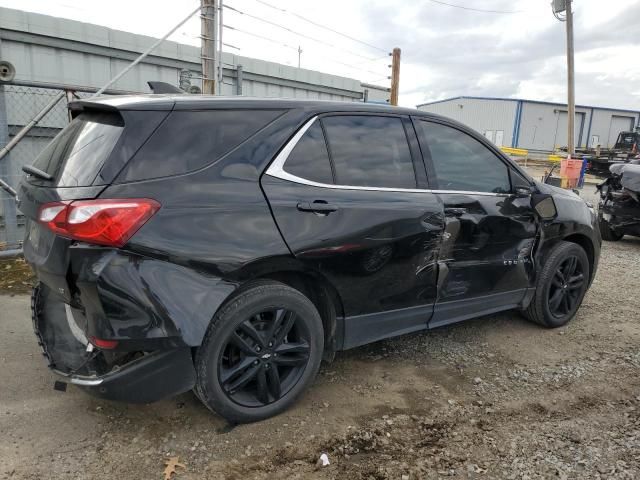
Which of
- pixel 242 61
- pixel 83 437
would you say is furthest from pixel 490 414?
pixel 242 61

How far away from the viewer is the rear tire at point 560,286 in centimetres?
412

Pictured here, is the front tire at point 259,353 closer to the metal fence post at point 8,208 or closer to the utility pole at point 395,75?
the metal fence post at point 8,208

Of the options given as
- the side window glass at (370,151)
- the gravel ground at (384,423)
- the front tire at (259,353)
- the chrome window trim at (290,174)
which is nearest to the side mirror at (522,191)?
the side window glass at (370,151)

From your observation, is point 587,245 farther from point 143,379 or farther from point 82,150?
point 82,150

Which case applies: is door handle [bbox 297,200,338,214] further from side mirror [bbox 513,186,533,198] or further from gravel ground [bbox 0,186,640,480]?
side mirror [bbox 513,186,533,198]

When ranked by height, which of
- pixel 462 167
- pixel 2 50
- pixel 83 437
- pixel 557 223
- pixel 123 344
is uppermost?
pixel 2 50

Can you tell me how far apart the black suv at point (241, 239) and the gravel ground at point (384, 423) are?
0.94 ft

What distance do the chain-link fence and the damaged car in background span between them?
757cm

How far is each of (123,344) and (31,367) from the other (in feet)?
5.09

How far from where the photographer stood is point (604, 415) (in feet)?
9.78

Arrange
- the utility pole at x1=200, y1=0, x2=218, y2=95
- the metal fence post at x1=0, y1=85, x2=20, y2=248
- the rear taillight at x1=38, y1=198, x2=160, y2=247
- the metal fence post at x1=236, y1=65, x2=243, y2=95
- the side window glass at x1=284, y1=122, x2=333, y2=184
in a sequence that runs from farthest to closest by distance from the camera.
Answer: the metal fence post at x1=236, y1=65, x2=243, y2=95 → the utility pole at x1=200, y1=0, x2=218, y2=95 → the metal fence post at x1=0, y1=85, x2=20, y2=248 → the side window glass at x1=284, y1=122, x2=333, y2=184 → the rear taillight at x1=38, y1=198, x2=160, y2=247

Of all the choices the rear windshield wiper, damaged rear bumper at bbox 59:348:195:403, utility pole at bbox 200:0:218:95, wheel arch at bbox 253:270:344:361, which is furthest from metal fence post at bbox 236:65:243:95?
damaged rear bumper at bbox 59:348:195:403

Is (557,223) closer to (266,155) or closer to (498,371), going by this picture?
(498,371)

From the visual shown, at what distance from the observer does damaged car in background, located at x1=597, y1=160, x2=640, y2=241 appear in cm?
743
